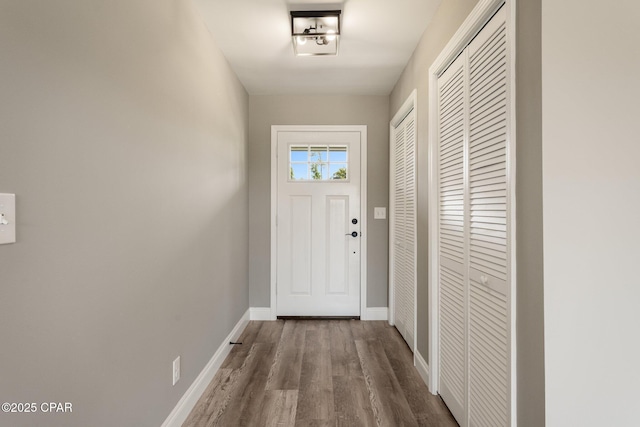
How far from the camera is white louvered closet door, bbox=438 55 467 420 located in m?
1.75

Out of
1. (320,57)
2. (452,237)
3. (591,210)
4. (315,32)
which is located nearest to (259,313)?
(452,237)

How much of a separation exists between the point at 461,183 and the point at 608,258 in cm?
78

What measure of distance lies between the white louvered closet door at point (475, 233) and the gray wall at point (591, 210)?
8.1 inches

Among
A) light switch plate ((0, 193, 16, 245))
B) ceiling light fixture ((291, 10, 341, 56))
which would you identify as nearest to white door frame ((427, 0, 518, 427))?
ceiling light fixture ((291, 10, 341, 56))

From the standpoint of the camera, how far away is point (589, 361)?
1.04m

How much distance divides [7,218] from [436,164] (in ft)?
6.65

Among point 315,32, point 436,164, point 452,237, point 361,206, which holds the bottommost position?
point 452,237

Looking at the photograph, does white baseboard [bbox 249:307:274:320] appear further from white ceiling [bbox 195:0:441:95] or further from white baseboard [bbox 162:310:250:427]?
white ceiling [bbox 195:0:441:95]

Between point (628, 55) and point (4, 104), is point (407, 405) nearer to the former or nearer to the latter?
point (628, 55)

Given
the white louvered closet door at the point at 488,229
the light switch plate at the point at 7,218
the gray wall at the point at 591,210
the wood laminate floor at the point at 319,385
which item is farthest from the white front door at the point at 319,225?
the light switch plate at the point at 7,218

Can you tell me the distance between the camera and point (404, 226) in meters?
2.98

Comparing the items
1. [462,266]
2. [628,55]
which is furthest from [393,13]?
[462,266]

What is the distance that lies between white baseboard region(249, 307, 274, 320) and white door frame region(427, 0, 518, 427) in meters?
1.92

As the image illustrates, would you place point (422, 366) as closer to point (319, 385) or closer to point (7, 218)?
point (319, 385)
